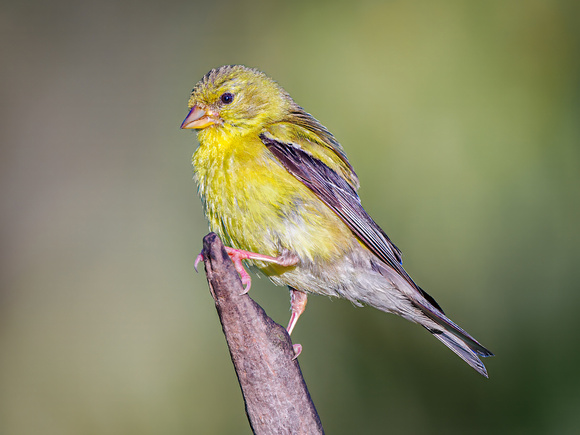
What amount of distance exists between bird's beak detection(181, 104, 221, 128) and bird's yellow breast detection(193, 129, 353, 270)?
186 mm

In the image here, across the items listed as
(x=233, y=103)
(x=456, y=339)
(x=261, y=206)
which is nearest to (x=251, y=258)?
(x=261, y=206)

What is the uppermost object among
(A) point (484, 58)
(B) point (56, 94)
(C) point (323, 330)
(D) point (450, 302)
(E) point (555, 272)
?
(B) point (56, 94)

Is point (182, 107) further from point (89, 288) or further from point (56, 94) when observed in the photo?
point (89, 288)

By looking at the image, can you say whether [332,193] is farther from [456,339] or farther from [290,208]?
[456,339]

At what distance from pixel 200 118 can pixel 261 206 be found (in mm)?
787

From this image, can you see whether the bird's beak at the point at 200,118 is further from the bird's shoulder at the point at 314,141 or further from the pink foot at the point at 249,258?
Result: the pink foot at the point at 249,258

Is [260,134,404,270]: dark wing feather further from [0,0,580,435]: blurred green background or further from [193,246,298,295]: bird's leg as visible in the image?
[0,0,580,435]: blurred green background

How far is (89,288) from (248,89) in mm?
3607

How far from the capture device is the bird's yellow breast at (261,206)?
3.43m

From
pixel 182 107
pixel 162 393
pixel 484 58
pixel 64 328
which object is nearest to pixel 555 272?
pixel 484 58

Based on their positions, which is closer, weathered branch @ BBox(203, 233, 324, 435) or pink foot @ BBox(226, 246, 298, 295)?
weathered branch @ BBox(203, 233, 324, 435)

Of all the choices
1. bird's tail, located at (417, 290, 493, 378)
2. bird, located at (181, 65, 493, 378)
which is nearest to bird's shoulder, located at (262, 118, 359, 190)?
bird, located at (181, 65, 493, 378)

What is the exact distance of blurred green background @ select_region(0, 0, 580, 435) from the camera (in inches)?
223

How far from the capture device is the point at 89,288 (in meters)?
6.46
